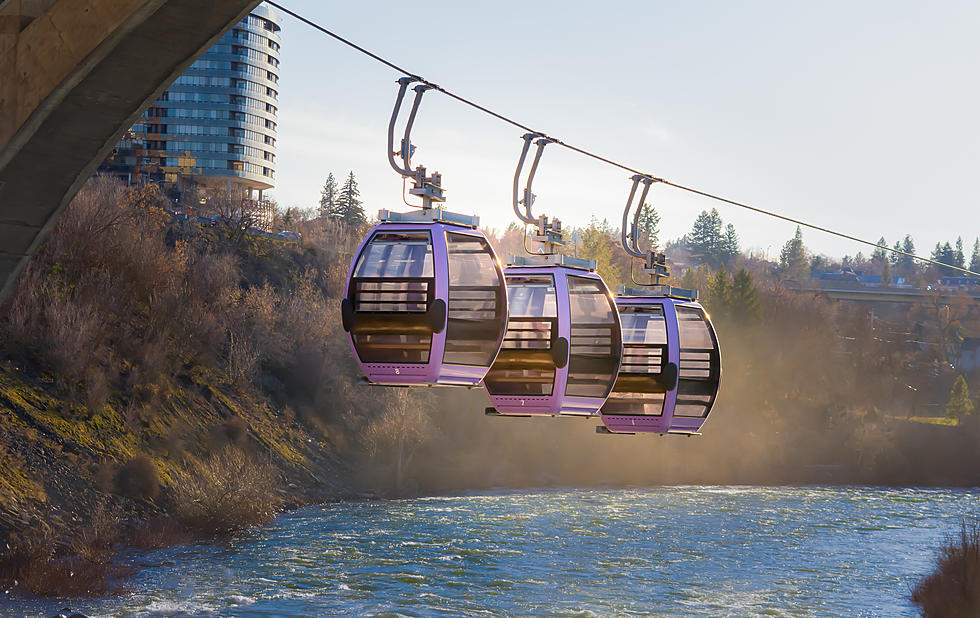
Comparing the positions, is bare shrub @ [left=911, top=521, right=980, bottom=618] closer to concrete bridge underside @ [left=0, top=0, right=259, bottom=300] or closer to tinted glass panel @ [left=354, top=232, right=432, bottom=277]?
tinted glass panel @ [left=354, top=232, right=432, bottom=277]

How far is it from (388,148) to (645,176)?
4.65 meters

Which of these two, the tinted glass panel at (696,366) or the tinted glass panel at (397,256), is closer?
the tinted glass panel at (397,256)

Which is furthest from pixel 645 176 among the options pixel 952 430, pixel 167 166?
pixel 167 166

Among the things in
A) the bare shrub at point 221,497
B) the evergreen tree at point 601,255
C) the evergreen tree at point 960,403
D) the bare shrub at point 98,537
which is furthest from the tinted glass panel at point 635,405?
the evergreen tree at point 960,403

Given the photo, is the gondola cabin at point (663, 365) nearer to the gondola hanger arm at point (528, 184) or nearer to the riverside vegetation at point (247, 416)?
the gondola hanger arm at point (528, 184)

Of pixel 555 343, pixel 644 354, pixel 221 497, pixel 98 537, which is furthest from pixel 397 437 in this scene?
pixel 555 343

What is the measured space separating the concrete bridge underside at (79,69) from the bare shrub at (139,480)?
40329 millimetres

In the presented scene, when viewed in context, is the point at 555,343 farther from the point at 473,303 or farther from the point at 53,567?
the point at 53,567

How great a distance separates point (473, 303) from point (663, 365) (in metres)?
4.23

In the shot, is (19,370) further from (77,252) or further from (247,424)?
(247,424)

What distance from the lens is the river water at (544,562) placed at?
3569cm

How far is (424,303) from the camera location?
10805 mm

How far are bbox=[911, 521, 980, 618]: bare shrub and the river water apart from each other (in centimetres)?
96

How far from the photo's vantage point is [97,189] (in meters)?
62.7
